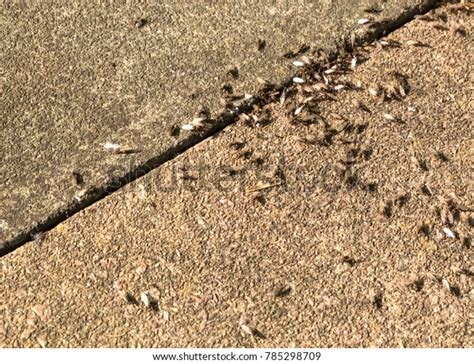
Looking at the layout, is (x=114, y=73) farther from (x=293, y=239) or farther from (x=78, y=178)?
(x=293, y=239)

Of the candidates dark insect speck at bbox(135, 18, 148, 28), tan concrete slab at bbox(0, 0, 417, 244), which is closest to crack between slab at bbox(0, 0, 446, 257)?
tan concrete slab at bbox(0, 0, 417, 244)

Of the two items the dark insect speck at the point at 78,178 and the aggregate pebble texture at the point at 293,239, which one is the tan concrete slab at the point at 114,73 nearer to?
the dark insect speck at the point at 78,178

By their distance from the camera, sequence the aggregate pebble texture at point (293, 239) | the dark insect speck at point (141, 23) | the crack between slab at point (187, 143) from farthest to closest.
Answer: the dark insect speck at point (141, 23), the crack between slab at point (187, 143), the aggregate pebble texture at point (293, 239)

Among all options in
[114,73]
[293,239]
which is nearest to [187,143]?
[114,73]

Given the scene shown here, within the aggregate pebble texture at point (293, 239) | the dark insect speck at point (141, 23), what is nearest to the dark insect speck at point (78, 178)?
the aggregate pebble texture at point (293, 239)

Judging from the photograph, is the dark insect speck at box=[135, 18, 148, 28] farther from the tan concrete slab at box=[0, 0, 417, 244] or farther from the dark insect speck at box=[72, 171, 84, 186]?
the dark insect speck at box=[72, 171, 84, 186]

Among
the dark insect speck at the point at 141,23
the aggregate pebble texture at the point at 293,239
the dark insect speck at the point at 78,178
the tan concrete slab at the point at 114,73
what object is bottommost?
the aggregate pebble texture at the point at 293,239
